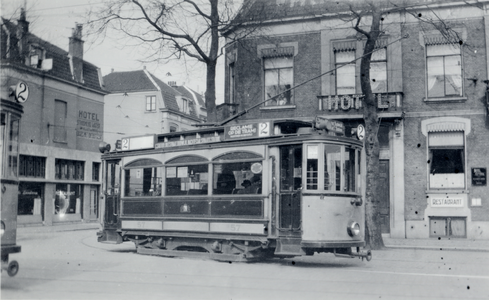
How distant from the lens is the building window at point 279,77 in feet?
74.7

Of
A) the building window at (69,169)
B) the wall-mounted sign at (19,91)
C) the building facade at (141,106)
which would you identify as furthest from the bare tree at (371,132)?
the building facade at (141,106)

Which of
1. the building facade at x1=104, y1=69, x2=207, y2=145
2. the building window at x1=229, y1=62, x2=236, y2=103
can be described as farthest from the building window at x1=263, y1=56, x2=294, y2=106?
the building facade at x1=104, y1=69, x2=207, y2=145

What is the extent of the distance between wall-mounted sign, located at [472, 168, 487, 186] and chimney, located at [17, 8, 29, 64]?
15.4 meters

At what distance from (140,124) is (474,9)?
899 inches

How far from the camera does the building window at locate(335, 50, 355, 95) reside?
21891 mm

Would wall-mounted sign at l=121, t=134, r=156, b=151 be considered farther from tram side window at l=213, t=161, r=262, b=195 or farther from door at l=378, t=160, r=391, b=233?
door at l=378, t=160, r=391, b=233

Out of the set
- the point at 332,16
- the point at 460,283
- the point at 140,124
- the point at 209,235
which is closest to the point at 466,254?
the point at 460,283

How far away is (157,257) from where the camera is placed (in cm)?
1376

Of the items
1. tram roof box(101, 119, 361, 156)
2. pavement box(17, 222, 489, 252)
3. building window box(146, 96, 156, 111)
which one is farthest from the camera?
building window box(146, 96, 156, 111)

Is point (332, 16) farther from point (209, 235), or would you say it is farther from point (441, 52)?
point (209, 235)

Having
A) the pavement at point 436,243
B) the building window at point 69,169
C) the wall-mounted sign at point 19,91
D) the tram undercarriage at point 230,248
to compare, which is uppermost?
the wall-mounted sign at point 19,91

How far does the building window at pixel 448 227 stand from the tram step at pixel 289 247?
34.2 ft

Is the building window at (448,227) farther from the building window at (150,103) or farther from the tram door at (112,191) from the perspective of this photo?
the building window at (150,103)

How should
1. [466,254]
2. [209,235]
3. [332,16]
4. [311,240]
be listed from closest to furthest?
[311,240] < [209,235] < [466,254] < [332,16]
